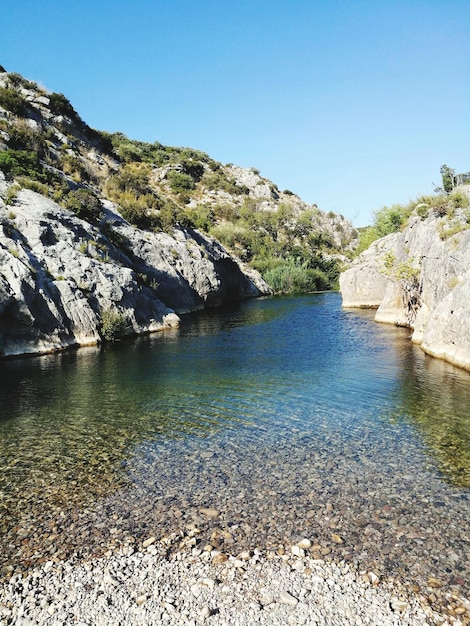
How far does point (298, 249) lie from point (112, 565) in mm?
96881

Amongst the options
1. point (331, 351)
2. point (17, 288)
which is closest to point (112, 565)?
point (331, 351)

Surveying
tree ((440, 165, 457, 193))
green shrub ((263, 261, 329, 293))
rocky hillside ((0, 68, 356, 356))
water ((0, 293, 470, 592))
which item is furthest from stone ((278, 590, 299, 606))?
green shrub ((263, 261, 329, 293))

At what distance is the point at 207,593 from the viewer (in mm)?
6965

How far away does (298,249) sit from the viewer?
332 ft

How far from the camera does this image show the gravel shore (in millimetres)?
6453

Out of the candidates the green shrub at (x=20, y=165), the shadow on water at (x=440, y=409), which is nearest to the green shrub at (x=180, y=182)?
the green shrub at (x=20, y=165)

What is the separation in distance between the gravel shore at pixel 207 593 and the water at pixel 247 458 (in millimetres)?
477

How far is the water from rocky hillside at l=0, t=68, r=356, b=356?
27.1 ft

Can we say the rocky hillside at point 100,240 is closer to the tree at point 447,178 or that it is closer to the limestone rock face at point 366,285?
the limestone rock face at point 366,285

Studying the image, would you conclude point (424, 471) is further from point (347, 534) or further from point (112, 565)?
point (112, 565)

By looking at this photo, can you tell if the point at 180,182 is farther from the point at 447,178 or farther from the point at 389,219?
the point at 447,178

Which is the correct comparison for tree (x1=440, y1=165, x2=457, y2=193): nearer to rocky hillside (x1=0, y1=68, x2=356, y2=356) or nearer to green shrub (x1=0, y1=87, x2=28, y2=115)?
rocky hillside (x1=0, y1=68, x2=356, y2=356)

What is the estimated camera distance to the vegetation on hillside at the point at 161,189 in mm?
46719

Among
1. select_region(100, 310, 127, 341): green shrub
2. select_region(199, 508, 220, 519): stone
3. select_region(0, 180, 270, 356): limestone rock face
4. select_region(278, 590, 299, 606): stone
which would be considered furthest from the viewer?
select_region(100, 310, 127, 341): green shrub
